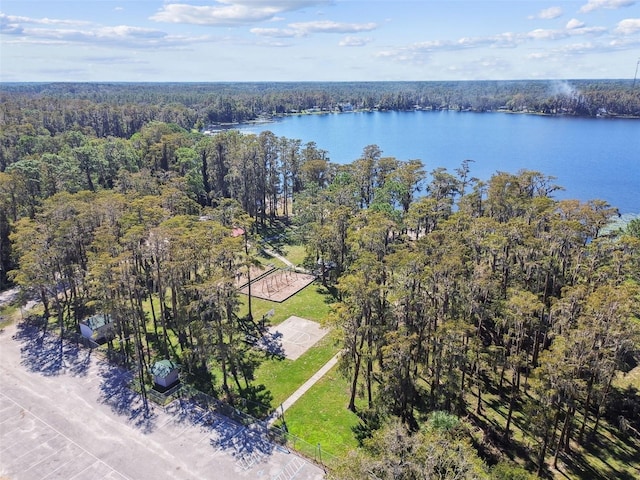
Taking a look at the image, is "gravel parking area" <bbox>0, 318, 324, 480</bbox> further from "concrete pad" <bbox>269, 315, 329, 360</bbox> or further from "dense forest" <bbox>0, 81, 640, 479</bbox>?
"concrete pad" <bbox>269, 315, 329, 360</bbox>

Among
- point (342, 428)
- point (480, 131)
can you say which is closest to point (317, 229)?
point (342, 428)

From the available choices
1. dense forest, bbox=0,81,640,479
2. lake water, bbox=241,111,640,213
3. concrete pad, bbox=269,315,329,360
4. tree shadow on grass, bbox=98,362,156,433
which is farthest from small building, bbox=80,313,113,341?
lake water, bbox=241,111,640,213

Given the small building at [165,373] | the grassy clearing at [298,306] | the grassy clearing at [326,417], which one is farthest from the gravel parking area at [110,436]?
the grassy clearing at [298,306]

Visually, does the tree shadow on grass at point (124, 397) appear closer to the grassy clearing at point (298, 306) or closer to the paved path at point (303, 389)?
the paved path at point (303, 389)

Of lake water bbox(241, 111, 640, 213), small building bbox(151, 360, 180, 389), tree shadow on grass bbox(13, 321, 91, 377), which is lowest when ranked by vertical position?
tree shadow on grass bbox(13, 321, 91, 377)

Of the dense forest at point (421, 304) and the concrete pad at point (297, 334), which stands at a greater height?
the dense forest at point (421, 304)

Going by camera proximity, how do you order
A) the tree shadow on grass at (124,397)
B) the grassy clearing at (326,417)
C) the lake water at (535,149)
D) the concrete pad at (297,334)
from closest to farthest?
1. the grassy clearing at (326,417)
2. the tree shadow on grass at (124,397)
3. the concrete pad at (297,334)
4. the lake water at (535,149)
